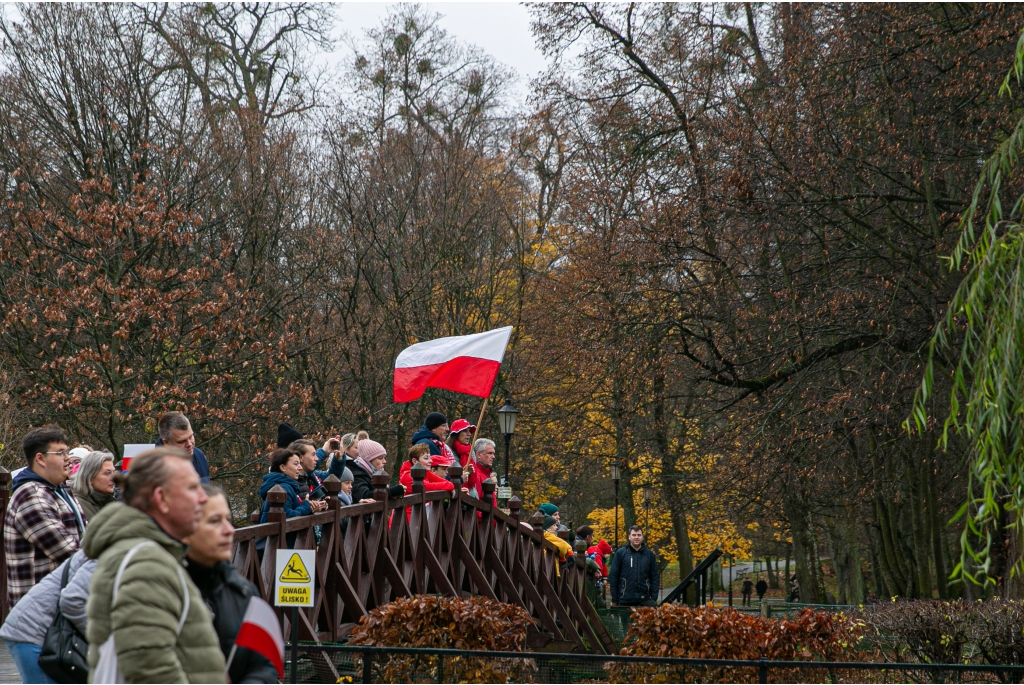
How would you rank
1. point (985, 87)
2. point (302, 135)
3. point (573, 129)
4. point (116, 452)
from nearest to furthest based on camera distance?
point (985, 87)
point (116, 452)
point (573, 129)
point (302, 135)

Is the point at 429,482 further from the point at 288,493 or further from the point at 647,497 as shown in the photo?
the point at 647,497

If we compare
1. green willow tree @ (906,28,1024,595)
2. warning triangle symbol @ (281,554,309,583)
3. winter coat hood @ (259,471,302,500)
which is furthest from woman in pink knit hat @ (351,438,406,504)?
green willow tree @ (906,28,1024,595)

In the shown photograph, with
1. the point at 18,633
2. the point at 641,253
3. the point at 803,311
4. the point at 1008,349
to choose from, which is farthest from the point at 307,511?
the point at 641,253

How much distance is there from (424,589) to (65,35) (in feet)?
47.9

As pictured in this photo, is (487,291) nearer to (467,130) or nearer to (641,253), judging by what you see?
(467,130)

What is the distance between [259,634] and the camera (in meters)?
3.30

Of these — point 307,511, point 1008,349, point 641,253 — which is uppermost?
point 641,253

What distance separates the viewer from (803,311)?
56.0ft

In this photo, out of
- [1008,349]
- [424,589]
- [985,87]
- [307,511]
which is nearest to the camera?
[1008,349]

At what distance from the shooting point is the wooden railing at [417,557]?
30.1ft

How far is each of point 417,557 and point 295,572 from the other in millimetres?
5218

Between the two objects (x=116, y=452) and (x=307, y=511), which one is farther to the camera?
(x=116, y=452)

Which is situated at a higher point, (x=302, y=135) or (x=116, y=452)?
(x=302, y=135)

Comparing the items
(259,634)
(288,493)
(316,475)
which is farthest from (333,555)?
(259,634)
